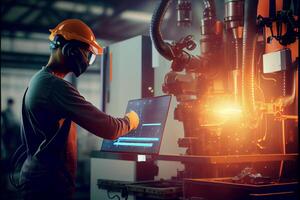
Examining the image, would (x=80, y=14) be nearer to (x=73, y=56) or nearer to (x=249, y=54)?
(x=73, y=56)

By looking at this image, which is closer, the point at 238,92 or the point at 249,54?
the point at 249,54

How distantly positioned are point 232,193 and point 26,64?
7.57 m

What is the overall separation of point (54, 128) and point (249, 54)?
1122 mm

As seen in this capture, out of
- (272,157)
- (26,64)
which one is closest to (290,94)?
(272,157)

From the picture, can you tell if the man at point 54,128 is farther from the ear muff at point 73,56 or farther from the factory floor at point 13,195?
the factory floor at point 13,195

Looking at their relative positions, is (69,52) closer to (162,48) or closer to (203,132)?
(162,48)

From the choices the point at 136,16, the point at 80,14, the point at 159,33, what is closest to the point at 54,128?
the point at 159,33

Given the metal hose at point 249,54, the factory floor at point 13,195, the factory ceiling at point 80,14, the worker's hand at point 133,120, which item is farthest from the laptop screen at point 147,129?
the factory ceiling at point 80,14

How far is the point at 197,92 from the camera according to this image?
2574mm

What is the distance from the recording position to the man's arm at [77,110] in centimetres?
219

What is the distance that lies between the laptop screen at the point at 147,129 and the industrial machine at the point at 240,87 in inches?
4.6

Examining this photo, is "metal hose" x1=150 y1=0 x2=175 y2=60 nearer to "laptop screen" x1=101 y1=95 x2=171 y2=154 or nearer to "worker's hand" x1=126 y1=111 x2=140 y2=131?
"laptop screen" x1=101 y1=95 x2=171 y2=154

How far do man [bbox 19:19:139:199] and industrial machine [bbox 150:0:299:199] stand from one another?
479 millimetres

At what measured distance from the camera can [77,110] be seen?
2189 millimetres
